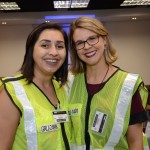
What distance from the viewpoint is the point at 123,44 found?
320 inches

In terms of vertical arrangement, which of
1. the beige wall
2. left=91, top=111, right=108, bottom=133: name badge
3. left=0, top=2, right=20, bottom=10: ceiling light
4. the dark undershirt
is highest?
left=0, top=2, right=20, bottom=10: ceiling light

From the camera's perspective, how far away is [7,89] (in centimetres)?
141

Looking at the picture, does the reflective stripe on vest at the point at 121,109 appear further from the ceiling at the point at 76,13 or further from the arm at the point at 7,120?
the ceiling at the point at 76,13

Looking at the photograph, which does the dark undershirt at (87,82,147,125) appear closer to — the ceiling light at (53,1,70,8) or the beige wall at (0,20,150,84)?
the ceiling light at (53,1,70,8)

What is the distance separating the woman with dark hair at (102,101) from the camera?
1516 mm

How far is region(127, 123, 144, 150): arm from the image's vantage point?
1518 mm

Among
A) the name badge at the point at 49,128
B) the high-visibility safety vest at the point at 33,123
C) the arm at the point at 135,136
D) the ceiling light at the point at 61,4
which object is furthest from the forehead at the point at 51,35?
the ceiling light at the point at 61,4

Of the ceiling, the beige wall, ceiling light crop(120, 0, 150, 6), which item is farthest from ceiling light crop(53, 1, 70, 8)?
the beige wall

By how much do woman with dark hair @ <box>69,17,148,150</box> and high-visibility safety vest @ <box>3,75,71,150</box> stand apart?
15 centimetres

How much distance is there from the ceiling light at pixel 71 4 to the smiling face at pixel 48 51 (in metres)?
4.79

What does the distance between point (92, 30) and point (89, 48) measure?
115mm

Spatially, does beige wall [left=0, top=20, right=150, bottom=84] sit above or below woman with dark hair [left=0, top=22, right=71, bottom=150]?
below

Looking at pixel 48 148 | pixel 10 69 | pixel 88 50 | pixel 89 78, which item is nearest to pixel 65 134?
pixel 48 148

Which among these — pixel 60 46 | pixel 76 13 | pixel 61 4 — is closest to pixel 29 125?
pixel 60 46
